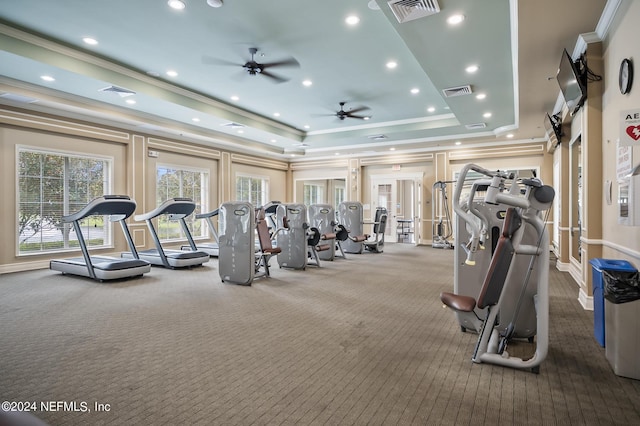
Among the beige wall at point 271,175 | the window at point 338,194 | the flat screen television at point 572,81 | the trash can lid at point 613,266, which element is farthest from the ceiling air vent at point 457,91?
the window at point 338,194

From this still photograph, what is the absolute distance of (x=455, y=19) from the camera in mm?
3861

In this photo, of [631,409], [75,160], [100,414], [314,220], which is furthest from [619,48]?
[75,160]

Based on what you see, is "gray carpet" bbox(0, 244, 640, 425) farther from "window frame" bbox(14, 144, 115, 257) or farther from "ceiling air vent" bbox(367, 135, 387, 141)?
"ceiling air vent" bbox(367, 135, 387, 141)

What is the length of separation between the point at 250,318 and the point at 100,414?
1.88 metres

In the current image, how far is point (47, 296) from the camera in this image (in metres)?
4.77

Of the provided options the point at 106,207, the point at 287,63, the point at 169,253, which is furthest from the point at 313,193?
the point at 106,207

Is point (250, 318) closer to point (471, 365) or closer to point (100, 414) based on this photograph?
point (100, 414)

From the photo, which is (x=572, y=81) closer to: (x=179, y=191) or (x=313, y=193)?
(x=179, y=191)

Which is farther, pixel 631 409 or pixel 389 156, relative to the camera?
pixel 389 156

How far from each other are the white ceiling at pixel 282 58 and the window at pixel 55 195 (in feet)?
3.33

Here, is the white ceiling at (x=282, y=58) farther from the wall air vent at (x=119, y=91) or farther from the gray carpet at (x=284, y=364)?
the gray carpet at (x=284, y=364)

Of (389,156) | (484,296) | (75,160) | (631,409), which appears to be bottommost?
(631,409)

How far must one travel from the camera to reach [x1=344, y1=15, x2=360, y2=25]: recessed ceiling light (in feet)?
14.3

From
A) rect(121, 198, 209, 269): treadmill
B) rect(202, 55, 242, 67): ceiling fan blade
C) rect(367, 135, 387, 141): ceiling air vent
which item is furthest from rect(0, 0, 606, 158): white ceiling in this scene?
rect(121, 198, 209, 269): treadmill
